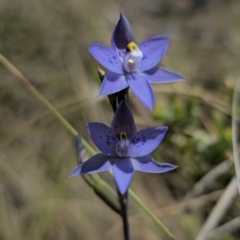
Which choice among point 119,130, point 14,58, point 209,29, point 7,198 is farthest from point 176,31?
point 119,130

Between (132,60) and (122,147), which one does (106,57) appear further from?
(122,147)

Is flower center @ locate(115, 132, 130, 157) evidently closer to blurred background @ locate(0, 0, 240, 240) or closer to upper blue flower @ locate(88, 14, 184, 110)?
upper blue flower @ locate(88, 14, 184, 110)

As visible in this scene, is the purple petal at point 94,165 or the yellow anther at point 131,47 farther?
the yellow anther at point 131,47

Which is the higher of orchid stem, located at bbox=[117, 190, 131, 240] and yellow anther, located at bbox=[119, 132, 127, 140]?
yellow anther, located at bbox=[119, 132, 127, 140]

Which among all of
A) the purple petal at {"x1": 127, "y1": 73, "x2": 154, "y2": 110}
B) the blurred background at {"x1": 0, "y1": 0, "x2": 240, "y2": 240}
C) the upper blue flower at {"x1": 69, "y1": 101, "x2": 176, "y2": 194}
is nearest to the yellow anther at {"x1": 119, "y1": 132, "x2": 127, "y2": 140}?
the upper blue flower at {"x1": 69, "y1": 101, "x2": 176, "y2": 194}

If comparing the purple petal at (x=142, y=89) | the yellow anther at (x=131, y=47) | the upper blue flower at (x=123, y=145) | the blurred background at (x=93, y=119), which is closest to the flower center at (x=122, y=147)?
the upper blue flower at (x=123, y=145)

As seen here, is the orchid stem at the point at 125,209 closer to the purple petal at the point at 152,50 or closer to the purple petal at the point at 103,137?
the purple petal at the point at 103,137
